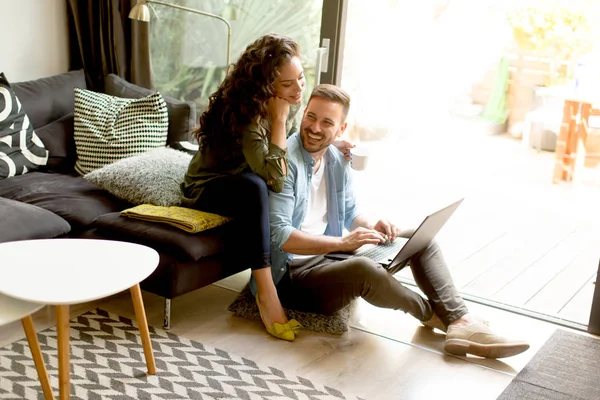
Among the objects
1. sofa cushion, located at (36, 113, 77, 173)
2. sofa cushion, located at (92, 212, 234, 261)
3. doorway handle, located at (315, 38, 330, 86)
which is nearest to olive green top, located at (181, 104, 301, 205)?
sofa cushion, located at (92, 212, 234, 261)

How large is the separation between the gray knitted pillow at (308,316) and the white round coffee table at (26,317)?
39.0 inches

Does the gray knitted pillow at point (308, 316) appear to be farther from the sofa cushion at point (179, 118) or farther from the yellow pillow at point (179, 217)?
the sofa cushion at point (179, 118)

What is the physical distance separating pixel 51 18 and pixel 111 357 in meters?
2.36

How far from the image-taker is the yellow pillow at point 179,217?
3.02m

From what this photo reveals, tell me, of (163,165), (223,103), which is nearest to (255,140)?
(223,103)

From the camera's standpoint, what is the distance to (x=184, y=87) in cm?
440

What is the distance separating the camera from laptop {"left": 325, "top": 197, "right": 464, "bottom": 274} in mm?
2863

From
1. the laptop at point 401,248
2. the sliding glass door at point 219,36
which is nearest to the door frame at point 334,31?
the sliding glass door at point 219,36

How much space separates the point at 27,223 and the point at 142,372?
801 millimetres

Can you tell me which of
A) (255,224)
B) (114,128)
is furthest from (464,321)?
(114,128)

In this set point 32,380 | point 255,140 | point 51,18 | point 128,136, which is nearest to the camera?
point 32,380

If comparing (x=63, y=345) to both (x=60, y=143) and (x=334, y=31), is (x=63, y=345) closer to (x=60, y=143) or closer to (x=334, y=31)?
(x=60, y=143)

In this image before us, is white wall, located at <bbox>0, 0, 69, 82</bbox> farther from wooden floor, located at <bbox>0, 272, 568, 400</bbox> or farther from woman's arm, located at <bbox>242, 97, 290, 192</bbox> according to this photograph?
woman's arm, located at <bbox>242, 97, 290, 192</bbox>

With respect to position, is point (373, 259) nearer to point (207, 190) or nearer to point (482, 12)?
point (207, 190)
